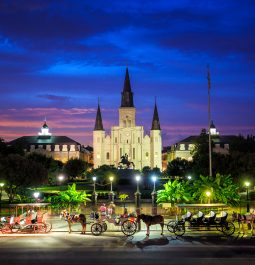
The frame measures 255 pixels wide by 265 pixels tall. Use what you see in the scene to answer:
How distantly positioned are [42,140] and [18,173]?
14021 centimetres

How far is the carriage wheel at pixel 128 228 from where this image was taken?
80.3 feet

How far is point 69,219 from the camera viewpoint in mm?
25250

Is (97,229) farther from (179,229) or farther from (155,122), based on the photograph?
(155,122)

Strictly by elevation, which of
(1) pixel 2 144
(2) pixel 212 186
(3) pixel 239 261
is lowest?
(3) pixel 239 261

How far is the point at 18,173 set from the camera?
50656 mm

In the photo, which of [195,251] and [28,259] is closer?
[28,259]

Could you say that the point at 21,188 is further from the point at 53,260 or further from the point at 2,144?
the point at 2,144

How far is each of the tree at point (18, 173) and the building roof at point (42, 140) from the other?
134405mm

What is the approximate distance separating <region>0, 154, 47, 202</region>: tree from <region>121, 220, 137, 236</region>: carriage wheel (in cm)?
2657

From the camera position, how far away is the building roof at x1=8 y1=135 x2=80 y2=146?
187 m

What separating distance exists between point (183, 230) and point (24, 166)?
96.4ft

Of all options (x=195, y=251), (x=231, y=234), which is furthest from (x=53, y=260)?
(x=231, y=234)

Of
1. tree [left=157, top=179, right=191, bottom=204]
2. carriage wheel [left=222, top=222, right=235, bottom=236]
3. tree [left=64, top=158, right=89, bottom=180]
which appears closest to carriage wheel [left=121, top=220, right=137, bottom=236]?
carriage wheel [left=222, top=222, right=235, bottom=236]

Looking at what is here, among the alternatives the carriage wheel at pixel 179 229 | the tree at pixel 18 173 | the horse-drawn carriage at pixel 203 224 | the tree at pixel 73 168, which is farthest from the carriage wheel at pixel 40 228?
the tree at pixel 73 168
